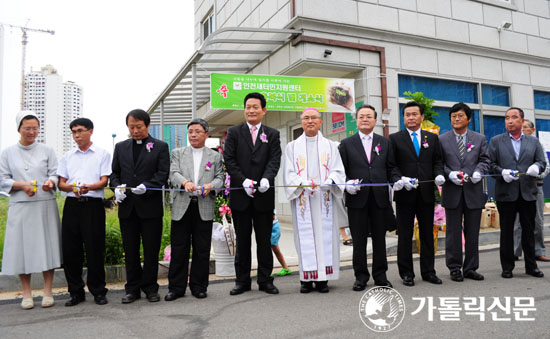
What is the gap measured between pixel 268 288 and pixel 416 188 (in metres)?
1.94

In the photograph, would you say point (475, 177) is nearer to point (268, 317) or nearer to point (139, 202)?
point (268, 317)

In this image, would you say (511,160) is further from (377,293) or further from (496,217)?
(496,217)

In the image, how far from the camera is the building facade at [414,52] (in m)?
8.58

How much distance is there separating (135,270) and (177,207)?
745mm

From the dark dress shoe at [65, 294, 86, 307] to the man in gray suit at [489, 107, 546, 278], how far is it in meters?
4.56

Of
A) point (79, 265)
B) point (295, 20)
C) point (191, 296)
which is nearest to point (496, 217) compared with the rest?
point (295, 20)

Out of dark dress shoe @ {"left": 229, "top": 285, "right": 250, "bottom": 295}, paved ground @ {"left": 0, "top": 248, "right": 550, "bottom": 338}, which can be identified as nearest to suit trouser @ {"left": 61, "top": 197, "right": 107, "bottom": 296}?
paved ground @ {"left": 0, "top": 248, "right": 550, "bottom": 338}

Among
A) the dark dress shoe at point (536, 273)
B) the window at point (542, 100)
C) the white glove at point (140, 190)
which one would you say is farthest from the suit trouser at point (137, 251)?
the window at point (542, 100)

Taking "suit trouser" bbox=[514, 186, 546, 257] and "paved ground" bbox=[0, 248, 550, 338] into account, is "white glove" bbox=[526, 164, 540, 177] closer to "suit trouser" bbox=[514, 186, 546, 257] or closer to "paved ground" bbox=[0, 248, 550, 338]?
"suit trouser" bbox=[514, 186, 546, 257]

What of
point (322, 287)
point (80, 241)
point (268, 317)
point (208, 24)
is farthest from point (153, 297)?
point (208, 24)

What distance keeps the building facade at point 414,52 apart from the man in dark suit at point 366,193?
403 cm

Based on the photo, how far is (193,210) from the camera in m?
4.35

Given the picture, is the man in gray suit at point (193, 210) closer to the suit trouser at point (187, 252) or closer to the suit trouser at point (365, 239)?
the suit trouser at point (187, 252)

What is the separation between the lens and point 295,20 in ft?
27.0
